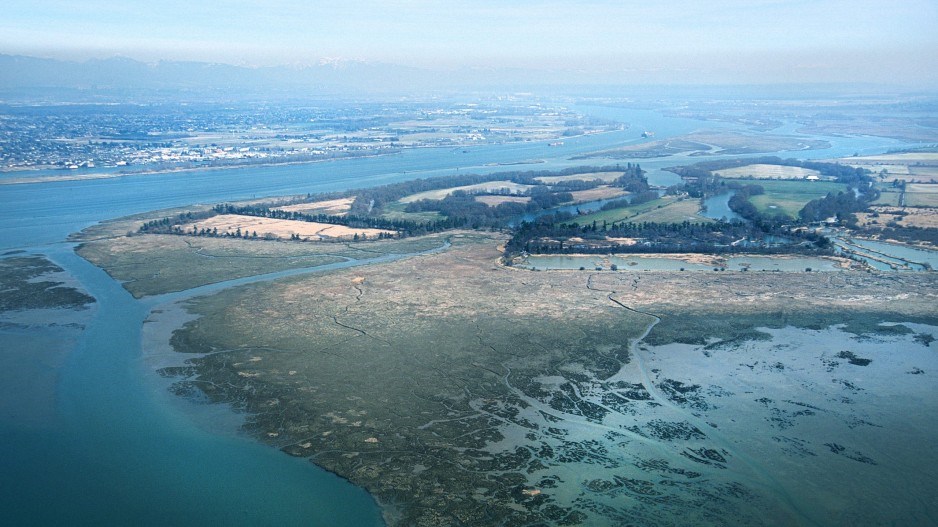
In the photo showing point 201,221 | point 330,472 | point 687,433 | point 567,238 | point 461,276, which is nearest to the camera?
point 330,472

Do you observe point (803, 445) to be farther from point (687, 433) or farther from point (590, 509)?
point (590, 509)

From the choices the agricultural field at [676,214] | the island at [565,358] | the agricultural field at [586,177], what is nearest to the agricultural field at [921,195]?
the island at [565,358]

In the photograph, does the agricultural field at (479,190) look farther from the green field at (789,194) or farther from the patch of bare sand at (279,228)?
the green field at (789,194)

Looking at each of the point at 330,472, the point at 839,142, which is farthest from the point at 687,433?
the point at 839,142

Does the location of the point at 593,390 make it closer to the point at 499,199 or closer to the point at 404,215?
the point at 404,215

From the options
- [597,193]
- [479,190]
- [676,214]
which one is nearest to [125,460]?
[676,214]

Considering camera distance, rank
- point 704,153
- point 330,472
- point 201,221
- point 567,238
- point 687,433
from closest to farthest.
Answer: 1. point 330,472
2. point 687,433
3. point 567,238
4. point 201,221
5. point 704,153
